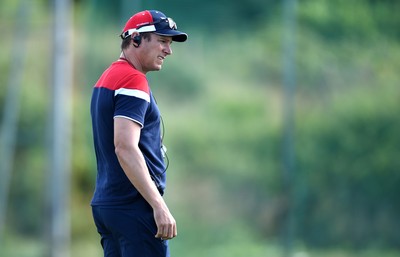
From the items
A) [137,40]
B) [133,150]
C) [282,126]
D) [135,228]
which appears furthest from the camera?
[282,126]

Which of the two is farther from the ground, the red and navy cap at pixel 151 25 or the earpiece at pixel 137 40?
the red and navy cap at pixel 151 25

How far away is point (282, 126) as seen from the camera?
39.9 feet

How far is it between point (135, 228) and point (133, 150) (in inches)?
19.2

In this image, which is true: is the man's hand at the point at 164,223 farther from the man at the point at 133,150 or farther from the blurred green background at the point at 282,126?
the blurred green background at the point at 282,126

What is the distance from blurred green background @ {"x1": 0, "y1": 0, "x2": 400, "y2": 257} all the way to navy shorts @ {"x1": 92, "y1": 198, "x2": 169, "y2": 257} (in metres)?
6.08

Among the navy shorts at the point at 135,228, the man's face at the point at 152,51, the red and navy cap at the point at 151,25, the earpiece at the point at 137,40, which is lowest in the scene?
the navy shorts at the point at 135,228

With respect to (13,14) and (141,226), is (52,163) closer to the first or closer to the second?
(13,14)

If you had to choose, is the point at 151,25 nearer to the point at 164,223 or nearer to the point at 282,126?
the point at 164,223

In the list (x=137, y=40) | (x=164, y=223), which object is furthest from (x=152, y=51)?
(x=164, y=223)

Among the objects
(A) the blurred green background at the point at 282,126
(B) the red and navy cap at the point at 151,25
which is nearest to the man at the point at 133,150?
(B) the red and navy cap at the point at 151,25

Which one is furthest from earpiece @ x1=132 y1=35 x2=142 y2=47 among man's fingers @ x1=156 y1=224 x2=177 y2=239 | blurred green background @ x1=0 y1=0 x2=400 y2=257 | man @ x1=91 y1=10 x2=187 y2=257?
blurred green background @ x1=0 y1=0 x2=400 y2=257

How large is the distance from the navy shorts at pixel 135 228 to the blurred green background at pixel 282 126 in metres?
6.08

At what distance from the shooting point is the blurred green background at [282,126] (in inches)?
464

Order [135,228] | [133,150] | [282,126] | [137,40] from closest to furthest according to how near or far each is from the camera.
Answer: [133,150], [135,228], [137,40], [282,126]
